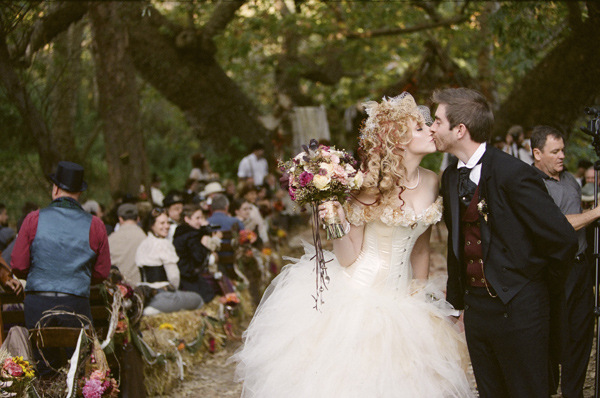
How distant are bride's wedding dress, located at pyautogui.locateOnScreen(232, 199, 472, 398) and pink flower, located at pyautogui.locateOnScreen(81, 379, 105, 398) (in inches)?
48.4

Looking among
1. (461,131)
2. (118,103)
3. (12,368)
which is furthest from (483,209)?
(118,103)

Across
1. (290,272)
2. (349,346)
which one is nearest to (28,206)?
(290,272)

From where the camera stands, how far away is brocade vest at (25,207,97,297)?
17.8 ft

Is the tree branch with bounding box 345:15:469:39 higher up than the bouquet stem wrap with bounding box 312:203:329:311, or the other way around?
the tree branch with bounding box 345:15:469:39

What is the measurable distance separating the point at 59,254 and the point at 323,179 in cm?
267

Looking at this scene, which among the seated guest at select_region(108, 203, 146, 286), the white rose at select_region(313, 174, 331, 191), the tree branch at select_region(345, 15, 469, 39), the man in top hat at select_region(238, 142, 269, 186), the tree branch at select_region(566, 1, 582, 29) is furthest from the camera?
the tree branch at select_region(345, 15, 469, 39)

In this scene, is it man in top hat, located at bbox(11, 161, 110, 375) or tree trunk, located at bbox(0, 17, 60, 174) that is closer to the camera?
man in top hat, located at bbox(11, 161, 110, 375)

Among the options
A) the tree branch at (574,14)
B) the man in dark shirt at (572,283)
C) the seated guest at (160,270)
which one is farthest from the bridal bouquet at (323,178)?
the tree branch at (574,14)

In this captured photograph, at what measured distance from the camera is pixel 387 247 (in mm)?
4383

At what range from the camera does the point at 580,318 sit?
522 centimetres

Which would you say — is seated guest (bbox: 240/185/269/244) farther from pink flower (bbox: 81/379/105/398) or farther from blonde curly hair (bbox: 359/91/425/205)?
blonde curly hair (bbox: 359/91/425/205)

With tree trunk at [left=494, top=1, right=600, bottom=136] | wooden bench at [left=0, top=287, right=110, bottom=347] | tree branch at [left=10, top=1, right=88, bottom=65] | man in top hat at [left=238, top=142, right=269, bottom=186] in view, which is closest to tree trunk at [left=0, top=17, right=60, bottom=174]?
tree branch at [left=10, top=1, right=88, bottom=65]

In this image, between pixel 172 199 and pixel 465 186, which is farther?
pixel 172 199

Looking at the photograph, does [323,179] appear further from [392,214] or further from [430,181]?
[430,181]
